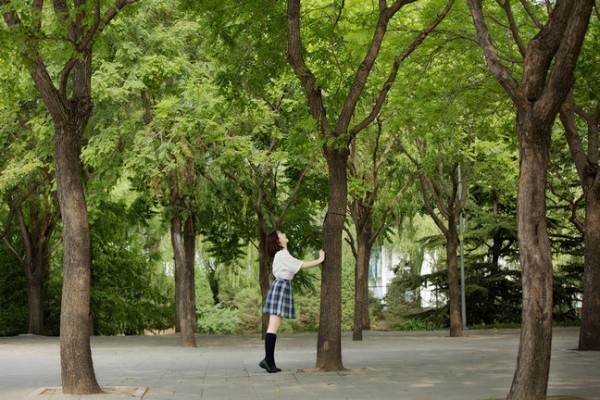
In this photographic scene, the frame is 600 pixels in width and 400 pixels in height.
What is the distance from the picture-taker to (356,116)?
26297mm

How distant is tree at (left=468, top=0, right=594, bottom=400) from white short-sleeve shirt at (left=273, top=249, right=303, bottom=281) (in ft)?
18.0

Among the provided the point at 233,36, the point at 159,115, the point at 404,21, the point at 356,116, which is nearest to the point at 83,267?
the point at 233,36

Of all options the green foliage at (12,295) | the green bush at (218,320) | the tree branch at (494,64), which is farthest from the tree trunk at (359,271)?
the tree branch at (494,64)

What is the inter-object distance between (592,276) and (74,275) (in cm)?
1127

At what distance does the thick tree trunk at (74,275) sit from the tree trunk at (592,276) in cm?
1099

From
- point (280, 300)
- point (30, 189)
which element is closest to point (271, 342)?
point (280, 300)

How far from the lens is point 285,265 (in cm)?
1452

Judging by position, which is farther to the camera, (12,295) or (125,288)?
A: (125,288)

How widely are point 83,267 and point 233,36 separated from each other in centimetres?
579

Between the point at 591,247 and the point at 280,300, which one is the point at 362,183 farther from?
the point at 280,300

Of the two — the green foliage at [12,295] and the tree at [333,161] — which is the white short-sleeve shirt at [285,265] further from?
the green foliage at [12,295]

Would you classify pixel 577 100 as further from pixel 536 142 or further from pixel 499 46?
pixel 536 142

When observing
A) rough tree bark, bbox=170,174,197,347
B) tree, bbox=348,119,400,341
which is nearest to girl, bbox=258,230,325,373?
rough tree bark, bbox=170,174,197,347

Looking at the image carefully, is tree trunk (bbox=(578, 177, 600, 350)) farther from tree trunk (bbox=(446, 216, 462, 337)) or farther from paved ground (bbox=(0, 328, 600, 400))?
tree trunk (bbox=(446, 216, 462, 337))
